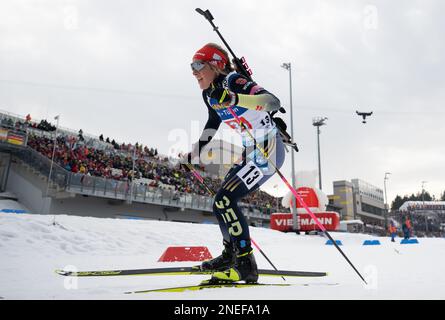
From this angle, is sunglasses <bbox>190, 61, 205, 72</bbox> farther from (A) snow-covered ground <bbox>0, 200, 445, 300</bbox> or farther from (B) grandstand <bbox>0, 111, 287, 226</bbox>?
(B) grandstand <bbox>0, 111, 287, 226</bbox>

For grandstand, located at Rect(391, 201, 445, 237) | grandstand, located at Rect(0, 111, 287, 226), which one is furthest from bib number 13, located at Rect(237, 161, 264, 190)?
grandstand, located at Rect(391, 201, 445, 237)

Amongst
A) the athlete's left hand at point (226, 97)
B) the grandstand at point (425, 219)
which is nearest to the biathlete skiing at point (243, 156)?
the athlete's left hand at point (226, 97)

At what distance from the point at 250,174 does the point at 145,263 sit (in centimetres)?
334

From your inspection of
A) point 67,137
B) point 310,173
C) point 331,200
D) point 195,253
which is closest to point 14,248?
point 195,253

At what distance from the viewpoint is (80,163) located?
20.6 m

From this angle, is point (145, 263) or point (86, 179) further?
point (86, 179)

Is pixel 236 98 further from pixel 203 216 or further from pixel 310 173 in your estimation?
pixel 203 216

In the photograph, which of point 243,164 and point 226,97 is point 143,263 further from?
point 226,97

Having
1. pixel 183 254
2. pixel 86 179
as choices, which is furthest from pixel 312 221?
pixel 183 254

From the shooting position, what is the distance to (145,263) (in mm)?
5531

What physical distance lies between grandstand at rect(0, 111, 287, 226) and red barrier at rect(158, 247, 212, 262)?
32.1ft

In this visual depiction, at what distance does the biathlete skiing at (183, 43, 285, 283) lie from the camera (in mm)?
2932

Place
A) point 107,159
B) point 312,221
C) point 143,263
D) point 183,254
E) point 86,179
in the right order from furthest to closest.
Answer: point 107,159, point 312,221, point 86,179, point 183,254, point 143,263

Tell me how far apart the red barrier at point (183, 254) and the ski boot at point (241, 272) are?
337 centimetres
